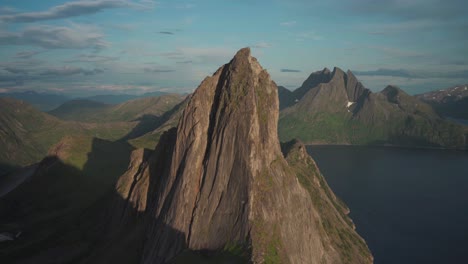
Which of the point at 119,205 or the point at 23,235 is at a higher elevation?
the point at 119,205

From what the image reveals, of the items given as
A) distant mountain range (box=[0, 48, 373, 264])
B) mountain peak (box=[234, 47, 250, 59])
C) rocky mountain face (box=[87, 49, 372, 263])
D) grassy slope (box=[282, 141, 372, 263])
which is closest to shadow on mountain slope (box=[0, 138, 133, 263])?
distant mountain range (box=[0, 48, 373, 264])

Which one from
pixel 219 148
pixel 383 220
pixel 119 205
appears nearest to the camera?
pixel 219 148

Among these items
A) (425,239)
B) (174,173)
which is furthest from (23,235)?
(425,239)

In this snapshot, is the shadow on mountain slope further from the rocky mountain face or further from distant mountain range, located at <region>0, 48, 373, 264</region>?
the rocky mountain face

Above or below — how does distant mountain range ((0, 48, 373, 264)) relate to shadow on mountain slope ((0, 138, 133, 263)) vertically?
above

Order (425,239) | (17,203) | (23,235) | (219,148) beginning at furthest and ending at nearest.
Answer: (425,239) < (17,203) < (23,235) < (219,148)

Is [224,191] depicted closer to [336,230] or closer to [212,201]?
[212,201]

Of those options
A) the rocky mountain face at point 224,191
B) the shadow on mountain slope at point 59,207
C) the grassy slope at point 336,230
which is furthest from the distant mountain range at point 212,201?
the grassy slope at point 336,230

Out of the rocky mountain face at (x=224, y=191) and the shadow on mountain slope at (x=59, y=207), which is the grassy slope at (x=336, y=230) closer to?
the rocky mountain face at (x=224, y=191)

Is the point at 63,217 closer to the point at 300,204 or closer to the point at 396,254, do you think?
the point at 300,204
